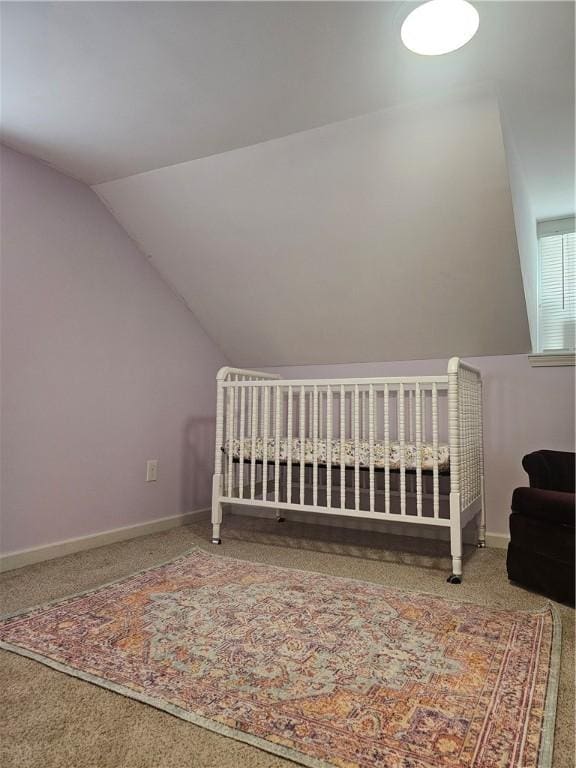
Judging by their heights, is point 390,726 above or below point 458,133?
below

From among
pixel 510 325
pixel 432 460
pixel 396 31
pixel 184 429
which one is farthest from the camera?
pixel 184 429

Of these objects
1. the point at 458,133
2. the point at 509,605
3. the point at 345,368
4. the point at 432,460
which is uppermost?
the point at 458,133

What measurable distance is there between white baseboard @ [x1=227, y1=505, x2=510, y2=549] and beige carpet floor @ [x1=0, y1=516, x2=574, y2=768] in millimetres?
104

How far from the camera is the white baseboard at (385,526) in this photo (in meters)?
2.55

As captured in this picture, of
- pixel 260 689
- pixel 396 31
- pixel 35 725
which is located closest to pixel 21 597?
pixel 35 725

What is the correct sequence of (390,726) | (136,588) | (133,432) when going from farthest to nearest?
(133,432) → (136,588) → (390,726)

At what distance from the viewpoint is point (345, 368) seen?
Result: 3062 millimetres

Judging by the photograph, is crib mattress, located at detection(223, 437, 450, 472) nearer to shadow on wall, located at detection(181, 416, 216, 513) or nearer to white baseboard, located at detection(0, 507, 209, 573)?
shadow on wall, located at detection(181, 416, 216, 513)

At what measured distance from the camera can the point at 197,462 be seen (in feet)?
10.2

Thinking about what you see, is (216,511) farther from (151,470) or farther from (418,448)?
(418,448)

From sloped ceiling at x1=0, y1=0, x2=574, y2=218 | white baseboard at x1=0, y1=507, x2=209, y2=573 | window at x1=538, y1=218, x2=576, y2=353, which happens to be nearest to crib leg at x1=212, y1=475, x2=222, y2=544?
white baseboard at x1=0, y1=507, x2=209, y2=573

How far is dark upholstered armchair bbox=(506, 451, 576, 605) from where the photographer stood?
1679 mm

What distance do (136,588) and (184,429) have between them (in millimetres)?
1312

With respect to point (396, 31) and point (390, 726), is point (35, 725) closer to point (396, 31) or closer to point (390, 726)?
point (390, 726)
